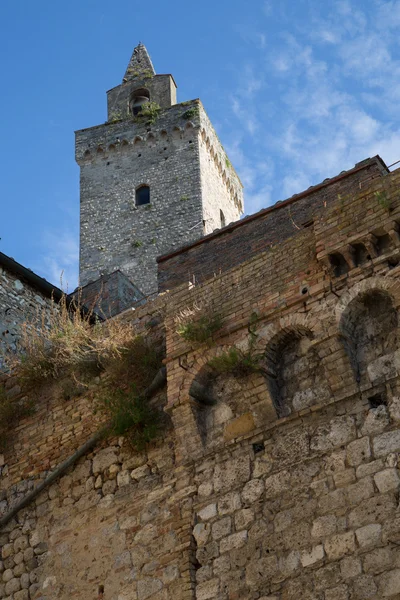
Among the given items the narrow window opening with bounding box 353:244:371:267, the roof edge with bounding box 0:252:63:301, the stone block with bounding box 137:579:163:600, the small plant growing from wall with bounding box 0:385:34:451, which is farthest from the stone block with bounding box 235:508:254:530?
the roof edge with bounding box 0:252:63:301

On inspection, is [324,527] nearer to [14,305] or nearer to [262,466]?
[262,466]

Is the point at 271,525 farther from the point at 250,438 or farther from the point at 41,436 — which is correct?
the point at 41,436

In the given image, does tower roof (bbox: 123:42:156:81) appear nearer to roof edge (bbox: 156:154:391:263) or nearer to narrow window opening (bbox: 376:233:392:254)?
roof edge (bbox: 156:154:391:263)

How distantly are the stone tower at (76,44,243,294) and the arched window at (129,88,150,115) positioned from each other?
4cm

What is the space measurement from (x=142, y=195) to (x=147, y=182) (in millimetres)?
471

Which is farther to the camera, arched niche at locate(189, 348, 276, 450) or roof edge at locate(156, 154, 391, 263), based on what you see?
roof edge at locate(156, 154, 391, 263)

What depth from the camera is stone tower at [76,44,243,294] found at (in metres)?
29.8

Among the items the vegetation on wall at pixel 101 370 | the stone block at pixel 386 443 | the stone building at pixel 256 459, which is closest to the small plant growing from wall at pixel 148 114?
the vegetation on wall at pixel 101 370

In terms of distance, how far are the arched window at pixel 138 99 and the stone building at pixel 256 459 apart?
2377 cm

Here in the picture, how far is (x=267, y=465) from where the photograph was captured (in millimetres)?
9352

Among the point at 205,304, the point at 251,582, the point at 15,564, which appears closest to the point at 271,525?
the point at 251,582

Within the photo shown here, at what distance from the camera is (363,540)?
326 inches

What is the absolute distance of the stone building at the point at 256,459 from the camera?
8.61 meters

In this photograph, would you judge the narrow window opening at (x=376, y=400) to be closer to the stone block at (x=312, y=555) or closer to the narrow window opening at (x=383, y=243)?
the stone block at (x=312, y=555)
